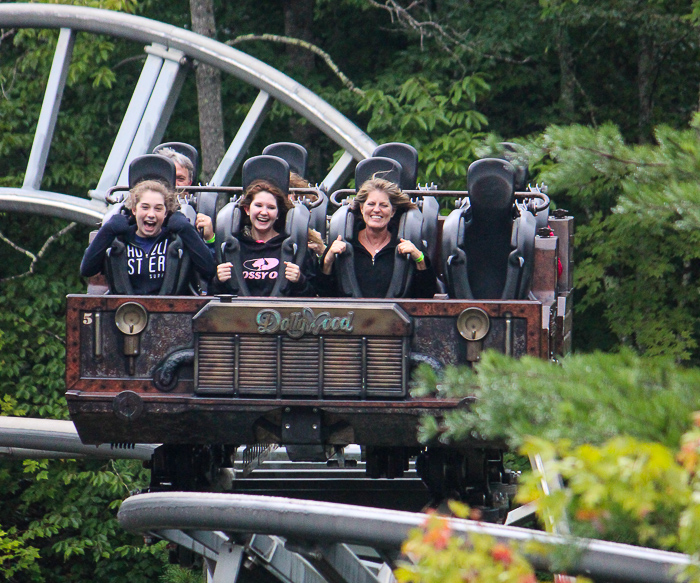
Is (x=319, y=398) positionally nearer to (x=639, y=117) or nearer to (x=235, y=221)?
(x=235, y=221)

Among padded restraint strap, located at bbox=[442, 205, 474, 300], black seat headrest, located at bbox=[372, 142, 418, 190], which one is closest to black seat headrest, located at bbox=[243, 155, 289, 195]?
padded restraint strap, located at bbox=[442, 205, 474, 300]

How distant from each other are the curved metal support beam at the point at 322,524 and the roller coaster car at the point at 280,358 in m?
0.47

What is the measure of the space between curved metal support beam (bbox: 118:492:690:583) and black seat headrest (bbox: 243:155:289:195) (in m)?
1.67

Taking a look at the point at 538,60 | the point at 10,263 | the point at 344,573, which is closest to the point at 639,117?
the point at 538,60

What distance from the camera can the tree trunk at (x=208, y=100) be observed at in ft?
43.6

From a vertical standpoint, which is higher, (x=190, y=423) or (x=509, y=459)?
(x=190, y=423)

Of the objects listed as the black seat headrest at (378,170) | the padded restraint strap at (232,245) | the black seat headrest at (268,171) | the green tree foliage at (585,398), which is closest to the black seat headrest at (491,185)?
the black seat headrest at (378,170)

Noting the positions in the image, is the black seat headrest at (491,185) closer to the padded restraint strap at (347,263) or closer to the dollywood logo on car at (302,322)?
the padded restraint strap at (347,263)

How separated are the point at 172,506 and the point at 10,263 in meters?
9.71

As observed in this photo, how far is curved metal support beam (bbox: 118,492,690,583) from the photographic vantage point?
154 inches

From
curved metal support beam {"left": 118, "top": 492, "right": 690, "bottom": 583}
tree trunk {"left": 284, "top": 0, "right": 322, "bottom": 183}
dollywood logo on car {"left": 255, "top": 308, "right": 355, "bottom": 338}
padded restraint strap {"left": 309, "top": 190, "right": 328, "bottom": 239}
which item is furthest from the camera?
tree trunk {"left": 284, "top": 0, "right": 322, "bottom": 183}

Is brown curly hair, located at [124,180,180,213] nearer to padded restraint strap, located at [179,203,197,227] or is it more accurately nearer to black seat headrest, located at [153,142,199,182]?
padded restraint strap, located at [179,203,197,227]

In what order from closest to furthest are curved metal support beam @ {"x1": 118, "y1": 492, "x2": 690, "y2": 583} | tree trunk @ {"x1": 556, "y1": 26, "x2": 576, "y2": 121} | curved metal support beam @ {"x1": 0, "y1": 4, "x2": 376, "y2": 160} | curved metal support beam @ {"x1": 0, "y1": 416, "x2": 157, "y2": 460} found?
curved metal support beam @ {"x1": 118, "y1": 492, "x2": 690, "y2": 583}
curved metal support beam @ {"x1": 0, "y1": 416, "x2": 157, "y2": 460}
curved metal support beam @ {"x1": 0, "y1": 4, "x2": 376, "y2": 160}
tree trunk @ {"x1": 556, "y1": 26, "x2": 576, "y2": 121}

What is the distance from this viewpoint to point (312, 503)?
476cm
